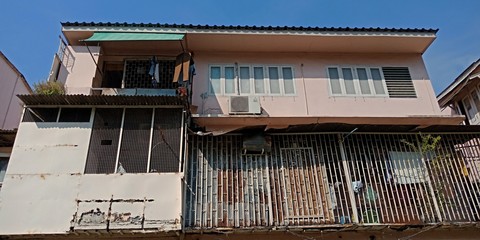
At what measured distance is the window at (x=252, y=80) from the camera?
11.8m

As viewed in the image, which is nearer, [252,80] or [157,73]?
[157,73]

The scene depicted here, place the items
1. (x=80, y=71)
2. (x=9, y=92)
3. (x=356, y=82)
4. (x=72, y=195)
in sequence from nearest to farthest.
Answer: (x=72, y=195)
(x=80, y=71)
(x=356, y=82)
(x=9, y=92)

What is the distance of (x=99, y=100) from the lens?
31.8ft

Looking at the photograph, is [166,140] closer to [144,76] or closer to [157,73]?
[157,73]

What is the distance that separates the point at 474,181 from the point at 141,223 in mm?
9473

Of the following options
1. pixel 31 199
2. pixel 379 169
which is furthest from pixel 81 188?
pixel 379 169

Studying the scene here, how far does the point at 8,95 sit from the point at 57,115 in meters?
6.36

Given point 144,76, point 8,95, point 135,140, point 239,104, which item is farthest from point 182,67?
point 8,95

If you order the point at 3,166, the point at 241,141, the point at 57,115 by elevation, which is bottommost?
the point at 3,166

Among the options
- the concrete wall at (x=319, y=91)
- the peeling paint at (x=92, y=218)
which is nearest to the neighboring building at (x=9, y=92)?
the peeling paint at (x=92, y=218)

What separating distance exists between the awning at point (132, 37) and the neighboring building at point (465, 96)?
10.8 m

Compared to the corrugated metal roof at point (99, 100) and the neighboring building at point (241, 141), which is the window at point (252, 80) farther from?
the corrugated metal roof at point (99, 100)

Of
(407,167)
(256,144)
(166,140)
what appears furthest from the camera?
(407,167)

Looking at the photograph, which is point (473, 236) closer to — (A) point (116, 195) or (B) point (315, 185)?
(B) point (315, 185)
